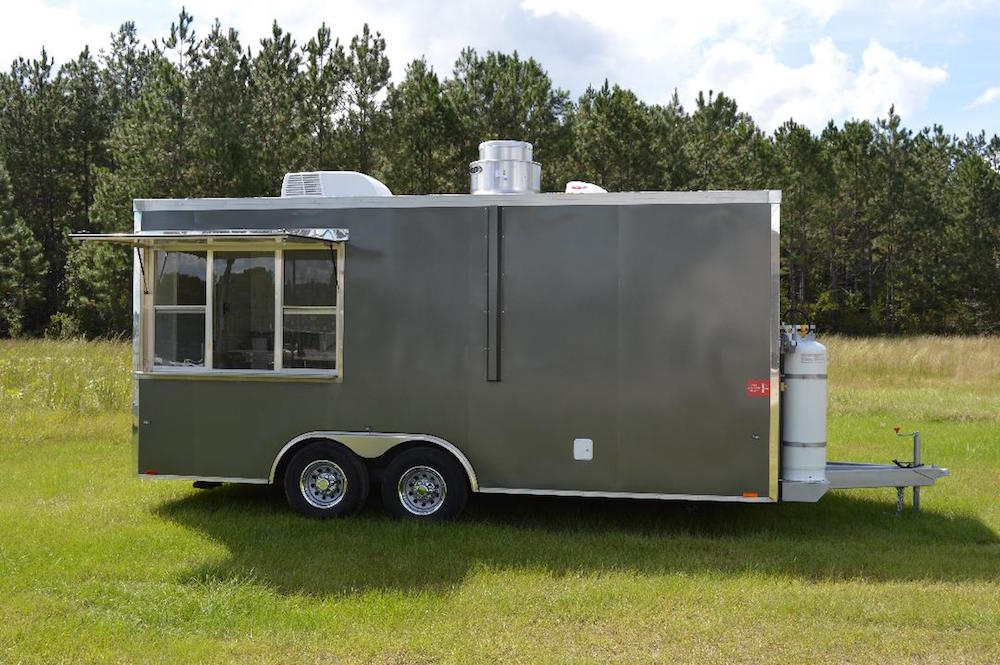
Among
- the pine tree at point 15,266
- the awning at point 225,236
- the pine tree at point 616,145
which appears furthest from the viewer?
the pine tree at point 15,266

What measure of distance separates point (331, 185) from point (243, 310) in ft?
4.07

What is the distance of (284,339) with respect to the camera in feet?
24.5

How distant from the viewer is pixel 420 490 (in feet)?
24.1

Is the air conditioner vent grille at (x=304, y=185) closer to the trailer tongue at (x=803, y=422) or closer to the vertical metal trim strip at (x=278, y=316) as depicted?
the vertical metal trim strip at (x=278, y=316)

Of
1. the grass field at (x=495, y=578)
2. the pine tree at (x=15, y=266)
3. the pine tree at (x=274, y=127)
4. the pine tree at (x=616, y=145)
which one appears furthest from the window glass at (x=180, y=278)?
the pine tree at (x=15, y=266)

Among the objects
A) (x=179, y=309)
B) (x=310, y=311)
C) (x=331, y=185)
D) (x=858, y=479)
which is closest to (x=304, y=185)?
(x=331, y=185)

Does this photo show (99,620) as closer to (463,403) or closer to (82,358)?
(463,403)

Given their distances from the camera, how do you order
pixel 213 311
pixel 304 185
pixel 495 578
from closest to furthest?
pixel 495 578 → pixel 213 311 → pixel 304 185

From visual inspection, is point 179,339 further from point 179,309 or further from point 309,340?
point 309,340

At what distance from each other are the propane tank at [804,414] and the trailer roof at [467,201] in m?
1.21

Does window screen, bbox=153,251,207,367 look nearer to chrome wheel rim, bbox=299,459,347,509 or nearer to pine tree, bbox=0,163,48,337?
chrome wheel rim, bbox=299,459,347,509

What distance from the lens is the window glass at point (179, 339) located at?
25.0 feet

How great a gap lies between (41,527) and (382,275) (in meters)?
3.24

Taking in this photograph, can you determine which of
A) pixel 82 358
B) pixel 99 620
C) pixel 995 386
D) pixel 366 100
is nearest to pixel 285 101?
pixel 366 100
